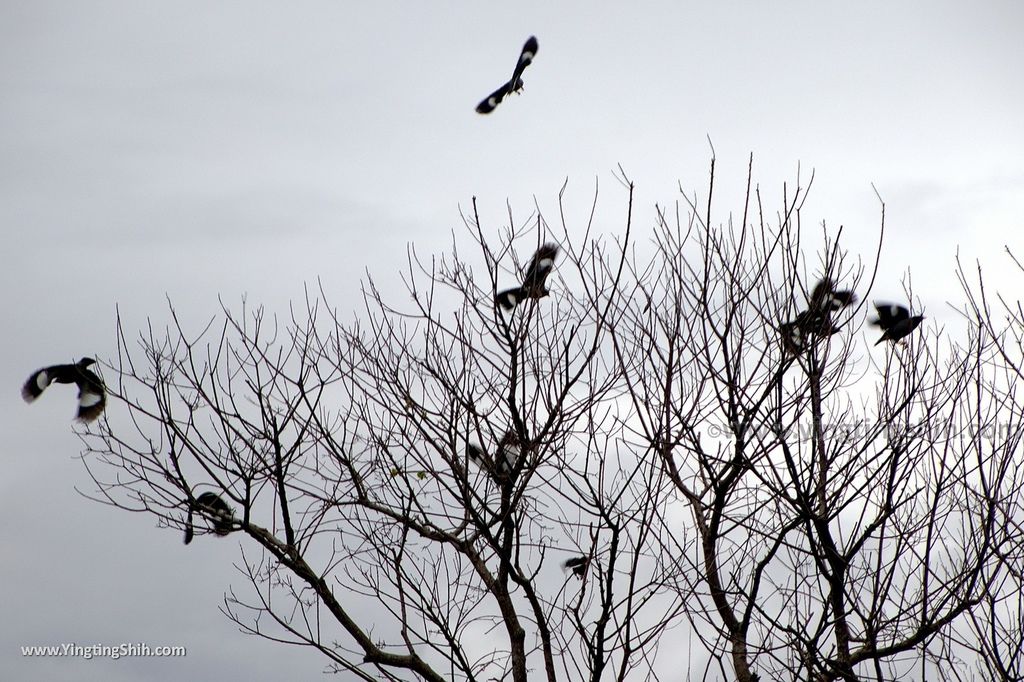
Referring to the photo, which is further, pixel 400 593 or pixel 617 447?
pixel 400 593

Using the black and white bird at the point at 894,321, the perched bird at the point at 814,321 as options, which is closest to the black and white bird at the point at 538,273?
the perched bird at the point at 814,321

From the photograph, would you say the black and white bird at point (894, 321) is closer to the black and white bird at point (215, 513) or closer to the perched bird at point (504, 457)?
the perched bird at point (504, 457)

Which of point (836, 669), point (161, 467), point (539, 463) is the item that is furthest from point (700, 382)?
point (161, 467)

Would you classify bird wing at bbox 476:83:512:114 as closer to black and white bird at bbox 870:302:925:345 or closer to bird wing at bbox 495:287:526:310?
bird wing at bbox 495:287:526:310

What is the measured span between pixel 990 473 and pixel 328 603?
358 cm

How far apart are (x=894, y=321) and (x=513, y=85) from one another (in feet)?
10.9

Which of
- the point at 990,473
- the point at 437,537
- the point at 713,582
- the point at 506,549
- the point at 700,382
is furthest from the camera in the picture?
the point at 437,537

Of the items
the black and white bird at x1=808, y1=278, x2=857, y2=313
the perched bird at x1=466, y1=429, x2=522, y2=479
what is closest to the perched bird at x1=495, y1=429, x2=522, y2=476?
the perched bird at x1=466, y1=429, x2=522, y2=479

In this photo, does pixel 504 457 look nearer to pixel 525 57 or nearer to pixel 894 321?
pixel 894 321

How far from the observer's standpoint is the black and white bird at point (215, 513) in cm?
562

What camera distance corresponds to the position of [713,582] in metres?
4.88

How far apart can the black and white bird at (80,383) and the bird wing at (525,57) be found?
3528 mm

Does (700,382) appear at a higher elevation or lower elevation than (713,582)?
higher

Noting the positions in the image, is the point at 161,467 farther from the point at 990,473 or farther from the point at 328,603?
the point at 990,473
